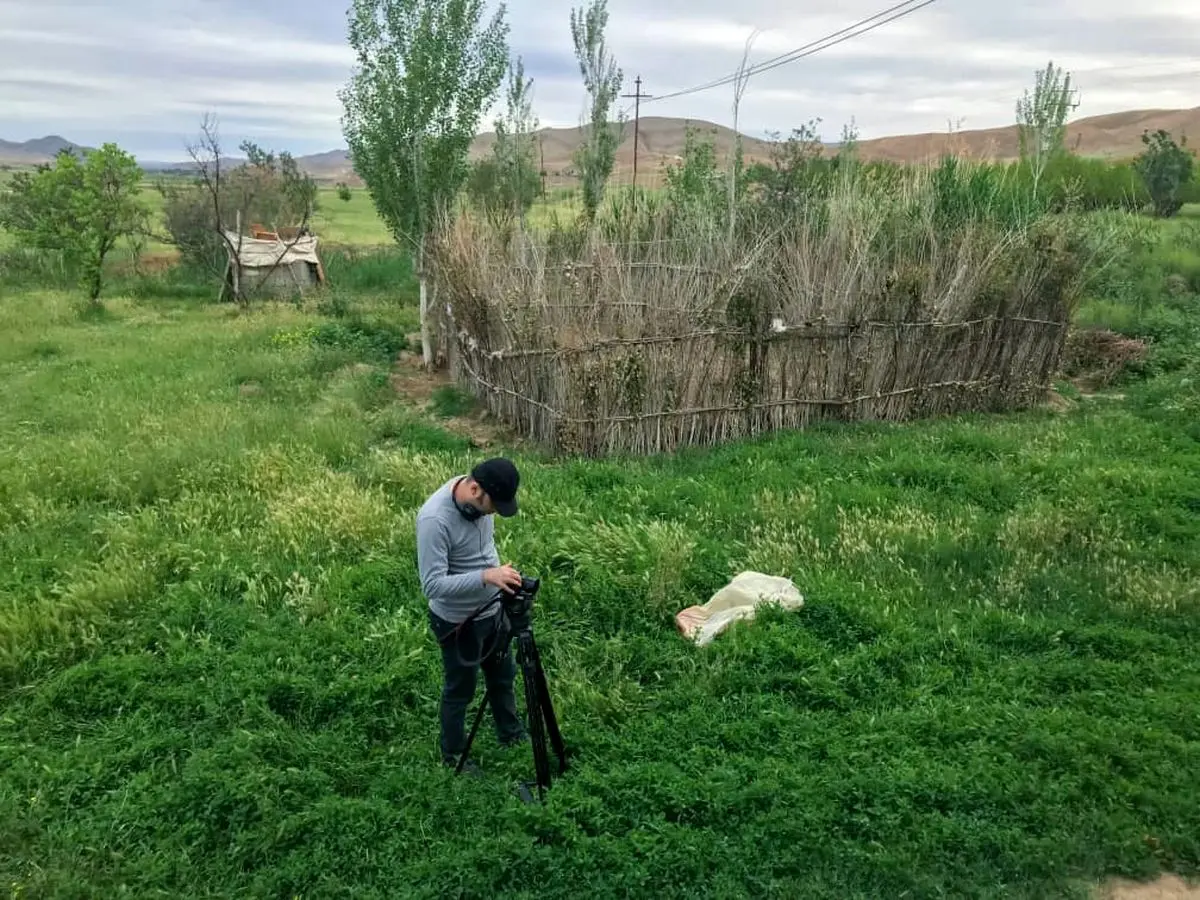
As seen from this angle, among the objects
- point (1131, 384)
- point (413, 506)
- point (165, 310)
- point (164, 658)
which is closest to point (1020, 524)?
point (413, 506)

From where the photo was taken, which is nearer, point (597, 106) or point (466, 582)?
point (466, 582)

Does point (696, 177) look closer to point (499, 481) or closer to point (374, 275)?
point (374, 275)

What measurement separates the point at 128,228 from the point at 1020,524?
18.7m

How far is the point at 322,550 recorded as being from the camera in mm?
5664

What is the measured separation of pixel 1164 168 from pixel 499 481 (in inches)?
1064

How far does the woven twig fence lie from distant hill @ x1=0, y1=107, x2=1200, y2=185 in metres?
3.95

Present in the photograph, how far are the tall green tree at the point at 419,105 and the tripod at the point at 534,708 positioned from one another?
373 inches

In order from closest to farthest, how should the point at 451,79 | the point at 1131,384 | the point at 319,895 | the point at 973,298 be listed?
1. the point at 319,895
2. the point at 973,298
3. the point at 1131,384
4. the point at 451,79

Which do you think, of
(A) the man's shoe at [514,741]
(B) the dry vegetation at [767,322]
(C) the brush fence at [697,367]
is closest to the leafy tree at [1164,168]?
(B) the dry vegetation at [767,322]

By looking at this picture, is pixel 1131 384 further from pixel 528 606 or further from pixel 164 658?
pixel 164 658

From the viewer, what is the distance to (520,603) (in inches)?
130

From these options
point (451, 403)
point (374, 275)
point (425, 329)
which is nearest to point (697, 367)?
point (451, 403)

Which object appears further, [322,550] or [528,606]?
[322,550]

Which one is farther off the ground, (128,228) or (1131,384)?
(128,228)
